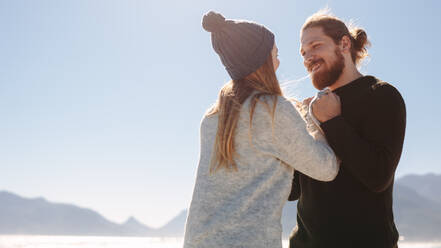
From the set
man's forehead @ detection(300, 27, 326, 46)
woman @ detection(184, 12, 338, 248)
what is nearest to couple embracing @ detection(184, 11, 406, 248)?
woman @ detection(184, 12, 338, 248)

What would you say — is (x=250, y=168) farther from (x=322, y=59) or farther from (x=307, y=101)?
(x=322, y=59)

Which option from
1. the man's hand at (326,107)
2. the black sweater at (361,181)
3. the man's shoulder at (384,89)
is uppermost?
the man's shoulder at (384,89)

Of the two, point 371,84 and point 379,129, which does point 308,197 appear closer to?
point 379,129

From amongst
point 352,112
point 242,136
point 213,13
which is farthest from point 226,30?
point 352,112

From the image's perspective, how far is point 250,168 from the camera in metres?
1.84

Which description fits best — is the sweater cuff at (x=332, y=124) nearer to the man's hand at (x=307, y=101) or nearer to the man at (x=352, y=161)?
the man at (x=352, y=161)

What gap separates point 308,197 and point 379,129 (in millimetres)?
684

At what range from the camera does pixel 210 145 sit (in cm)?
196

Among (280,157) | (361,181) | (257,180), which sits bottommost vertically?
(361,181)

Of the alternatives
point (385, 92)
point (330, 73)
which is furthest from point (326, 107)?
point (330, 73)

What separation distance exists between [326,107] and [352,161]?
13.6 inches

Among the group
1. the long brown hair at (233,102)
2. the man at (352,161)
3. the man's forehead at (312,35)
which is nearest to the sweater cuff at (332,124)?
the man at (352,161)

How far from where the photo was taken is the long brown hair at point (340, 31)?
3047mm

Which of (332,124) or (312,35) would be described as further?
(312,35)
